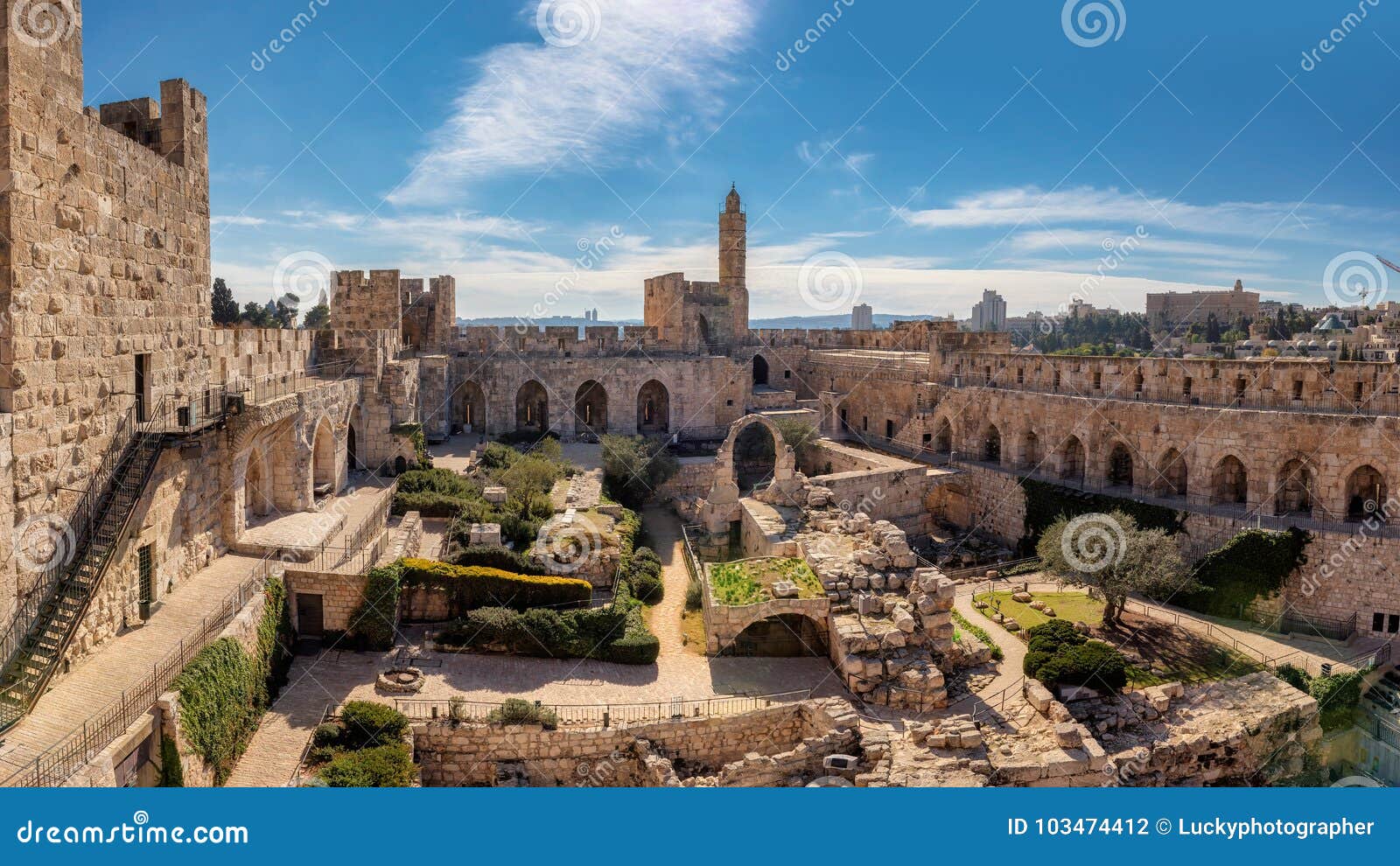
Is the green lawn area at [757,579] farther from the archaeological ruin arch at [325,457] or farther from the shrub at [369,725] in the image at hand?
the archaeological ruin arch at [325,457]

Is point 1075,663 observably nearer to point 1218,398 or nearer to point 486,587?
point 486,587

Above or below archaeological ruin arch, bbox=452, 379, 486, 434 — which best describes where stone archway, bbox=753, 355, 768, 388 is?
above

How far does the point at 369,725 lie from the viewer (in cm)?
1216

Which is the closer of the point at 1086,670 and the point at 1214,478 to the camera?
the point at 1086,670

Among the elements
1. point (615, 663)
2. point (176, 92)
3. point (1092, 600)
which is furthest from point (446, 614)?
point (1092, 600)

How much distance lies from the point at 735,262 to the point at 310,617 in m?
29.8

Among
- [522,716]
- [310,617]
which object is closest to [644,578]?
[522,716]

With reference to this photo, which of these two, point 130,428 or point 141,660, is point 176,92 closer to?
point 130,428

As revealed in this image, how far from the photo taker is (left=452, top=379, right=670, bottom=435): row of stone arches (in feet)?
107

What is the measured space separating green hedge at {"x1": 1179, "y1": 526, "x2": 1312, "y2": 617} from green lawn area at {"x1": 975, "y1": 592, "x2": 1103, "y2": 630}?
2243mm

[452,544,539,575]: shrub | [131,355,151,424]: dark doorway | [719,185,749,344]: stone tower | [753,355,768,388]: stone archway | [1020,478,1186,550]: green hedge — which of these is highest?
[719,185,749,344]: stone tower

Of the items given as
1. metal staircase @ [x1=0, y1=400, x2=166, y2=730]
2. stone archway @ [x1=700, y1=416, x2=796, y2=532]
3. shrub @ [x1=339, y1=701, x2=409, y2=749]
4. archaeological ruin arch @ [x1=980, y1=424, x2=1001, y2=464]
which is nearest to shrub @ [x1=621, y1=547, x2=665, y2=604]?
stone archway @ [x1=700, y1=416, x2=796, y2=532]

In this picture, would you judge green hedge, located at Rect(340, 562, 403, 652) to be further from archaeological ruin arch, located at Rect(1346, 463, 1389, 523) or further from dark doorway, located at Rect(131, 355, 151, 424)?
archaeological ruin arch, located at Rect(1346, 463, 1389, 523)

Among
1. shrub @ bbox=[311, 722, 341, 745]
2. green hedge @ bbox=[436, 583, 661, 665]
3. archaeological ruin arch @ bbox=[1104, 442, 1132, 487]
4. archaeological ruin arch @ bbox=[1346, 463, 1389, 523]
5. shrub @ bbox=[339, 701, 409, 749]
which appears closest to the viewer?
shrub @ bbox=[311, 722, 341, 745]
